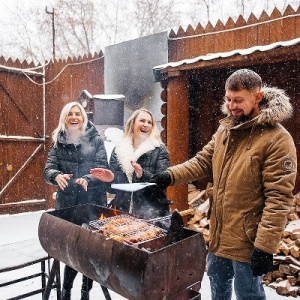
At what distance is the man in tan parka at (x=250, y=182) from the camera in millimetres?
2197

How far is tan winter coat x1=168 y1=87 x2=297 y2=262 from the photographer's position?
2.19 m

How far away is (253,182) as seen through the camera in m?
2.36

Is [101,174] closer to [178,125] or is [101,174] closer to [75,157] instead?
[75,157]

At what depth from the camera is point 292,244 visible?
437 cm

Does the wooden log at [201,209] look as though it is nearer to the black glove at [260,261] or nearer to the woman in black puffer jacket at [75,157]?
the woman in black puffer jacket at [75,157]

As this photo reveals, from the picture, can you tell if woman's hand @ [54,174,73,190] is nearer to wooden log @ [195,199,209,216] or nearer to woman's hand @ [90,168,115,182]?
woman's hand @ [90,168,115,182]

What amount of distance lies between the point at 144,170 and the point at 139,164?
0.25 meters

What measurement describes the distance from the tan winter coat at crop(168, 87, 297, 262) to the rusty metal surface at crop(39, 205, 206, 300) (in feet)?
0.92

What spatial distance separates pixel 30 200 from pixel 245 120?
7.39 m

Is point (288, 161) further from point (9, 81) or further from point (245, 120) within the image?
point (9, 81)

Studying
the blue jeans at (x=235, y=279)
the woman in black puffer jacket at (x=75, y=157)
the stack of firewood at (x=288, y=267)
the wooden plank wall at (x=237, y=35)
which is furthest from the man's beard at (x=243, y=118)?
the wooden plank wall at (x=237, y=35)

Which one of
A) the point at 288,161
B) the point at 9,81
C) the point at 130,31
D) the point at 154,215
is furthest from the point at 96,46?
the point at 288,161

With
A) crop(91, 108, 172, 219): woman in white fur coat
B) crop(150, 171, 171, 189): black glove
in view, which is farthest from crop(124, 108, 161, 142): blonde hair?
crop(150, 171, 171, 189): black glove

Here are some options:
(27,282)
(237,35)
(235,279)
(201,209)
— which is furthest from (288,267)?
(237,35)
